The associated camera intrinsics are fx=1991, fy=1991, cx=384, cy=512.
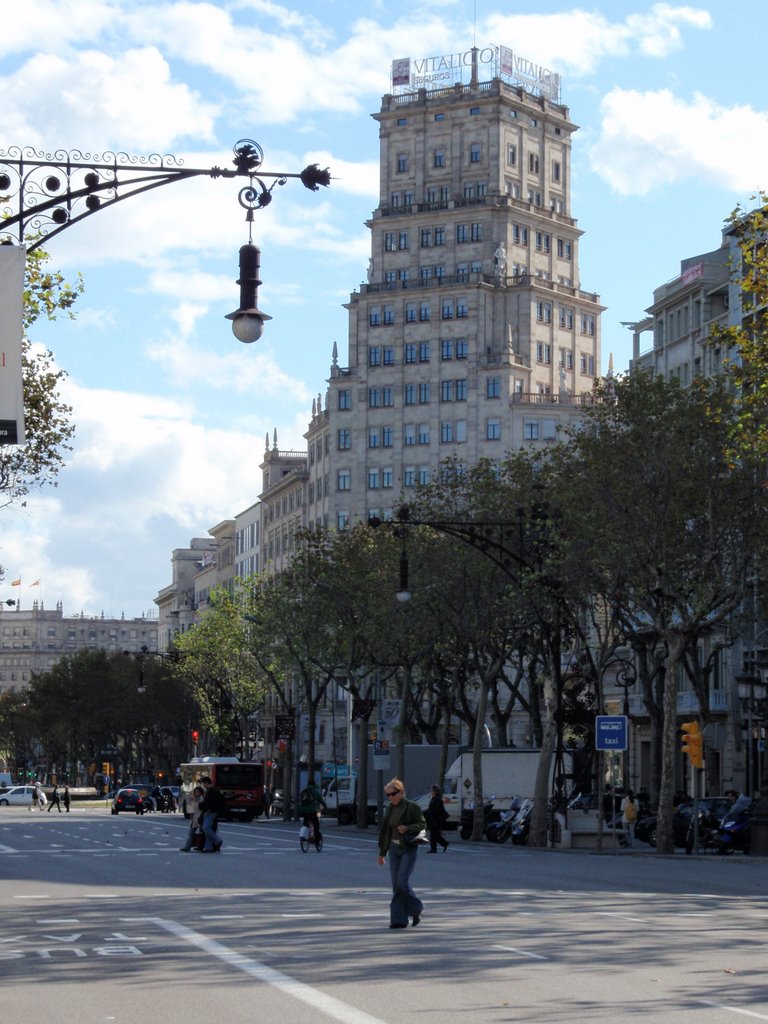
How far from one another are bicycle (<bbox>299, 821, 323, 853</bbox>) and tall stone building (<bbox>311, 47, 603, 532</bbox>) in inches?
3269

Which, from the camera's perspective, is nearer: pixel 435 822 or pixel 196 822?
pixel 196 822

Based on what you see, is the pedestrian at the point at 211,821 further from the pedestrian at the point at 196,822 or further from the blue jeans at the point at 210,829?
the pedestrian at the point at 196,822

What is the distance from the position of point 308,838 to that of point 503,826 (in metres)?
14.1

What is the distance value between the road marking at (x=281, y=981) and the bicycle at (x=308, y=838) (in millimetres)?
23779

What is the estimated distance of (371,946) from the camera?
62.1 feet

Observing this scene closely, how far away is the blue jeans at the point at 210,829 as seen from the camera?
4341 centimetres

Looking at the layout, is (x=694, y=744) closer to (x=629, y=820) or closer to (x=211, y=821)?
(x=211, y=821)

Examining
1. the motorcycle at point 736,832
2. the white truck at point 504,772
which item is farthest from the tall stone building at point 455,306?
the motorcycle at point 736,832

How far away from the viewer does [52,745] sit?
554ft

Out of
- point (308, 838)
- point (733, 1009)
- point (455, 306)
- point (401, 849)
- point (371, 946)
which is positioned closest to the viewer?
point (733, 1009)

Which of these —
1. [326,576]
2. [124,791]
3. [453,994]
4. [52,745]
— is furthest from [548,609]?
[52,745]

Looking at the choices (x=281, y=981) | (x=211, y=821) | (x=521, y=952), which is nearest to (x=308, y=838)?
(x=211, y=821)

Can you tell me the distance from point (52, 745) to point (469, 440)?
56840 millimetres

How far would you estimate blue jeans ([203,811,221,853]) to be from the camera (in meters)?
43.4
